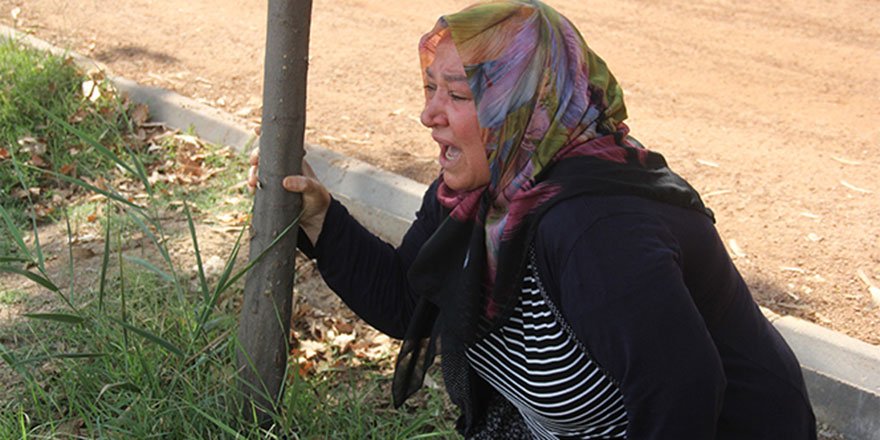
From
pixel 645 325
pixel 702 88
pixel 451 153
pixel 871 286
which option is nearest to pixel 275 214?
pixel 451 153

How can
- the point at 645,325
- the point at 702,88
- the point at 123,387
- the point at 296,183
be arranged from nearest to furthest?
the point at 645,325 < the point at 296,183 < the point at 123,387 < the point at 702,88

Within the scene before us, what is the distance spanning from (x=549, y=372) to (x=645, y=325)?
359mm

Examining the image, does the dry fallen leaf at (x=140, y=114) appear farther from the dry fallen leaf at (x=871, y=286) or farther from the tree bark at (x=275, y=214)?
the dry fallen leaf at (x=871, y=286)

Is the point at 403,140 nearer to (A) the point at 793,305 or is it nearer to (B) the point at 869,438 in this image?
(A) the point at 793,305

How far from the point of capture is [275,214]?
9.09ft

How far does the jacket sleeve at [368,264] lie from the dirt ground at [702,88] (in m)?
1.68

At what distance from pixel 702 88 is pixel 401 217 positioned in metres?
2.89

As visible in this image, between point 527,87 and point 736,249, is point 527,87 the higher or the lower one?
the higher one

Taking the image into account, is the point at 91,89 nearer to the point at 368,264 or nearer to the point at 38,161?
the point at 38,161

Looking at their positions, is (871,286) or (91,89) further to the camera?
(91,89)

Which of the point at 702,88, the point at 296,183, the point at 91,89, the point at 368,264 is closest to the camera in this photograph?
the point at 296,183

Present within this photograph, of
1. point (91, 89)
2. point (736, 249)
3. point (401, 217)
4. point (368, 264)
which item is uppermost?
point (368, 264)

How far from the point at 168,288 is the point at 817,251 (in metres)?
2.54

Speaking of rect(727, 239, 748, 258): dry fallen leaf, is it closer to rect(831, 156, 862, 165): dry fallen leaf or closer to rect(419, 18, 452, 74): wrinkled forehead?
rect(831, 156, 862, 165): dry fallen leaf
